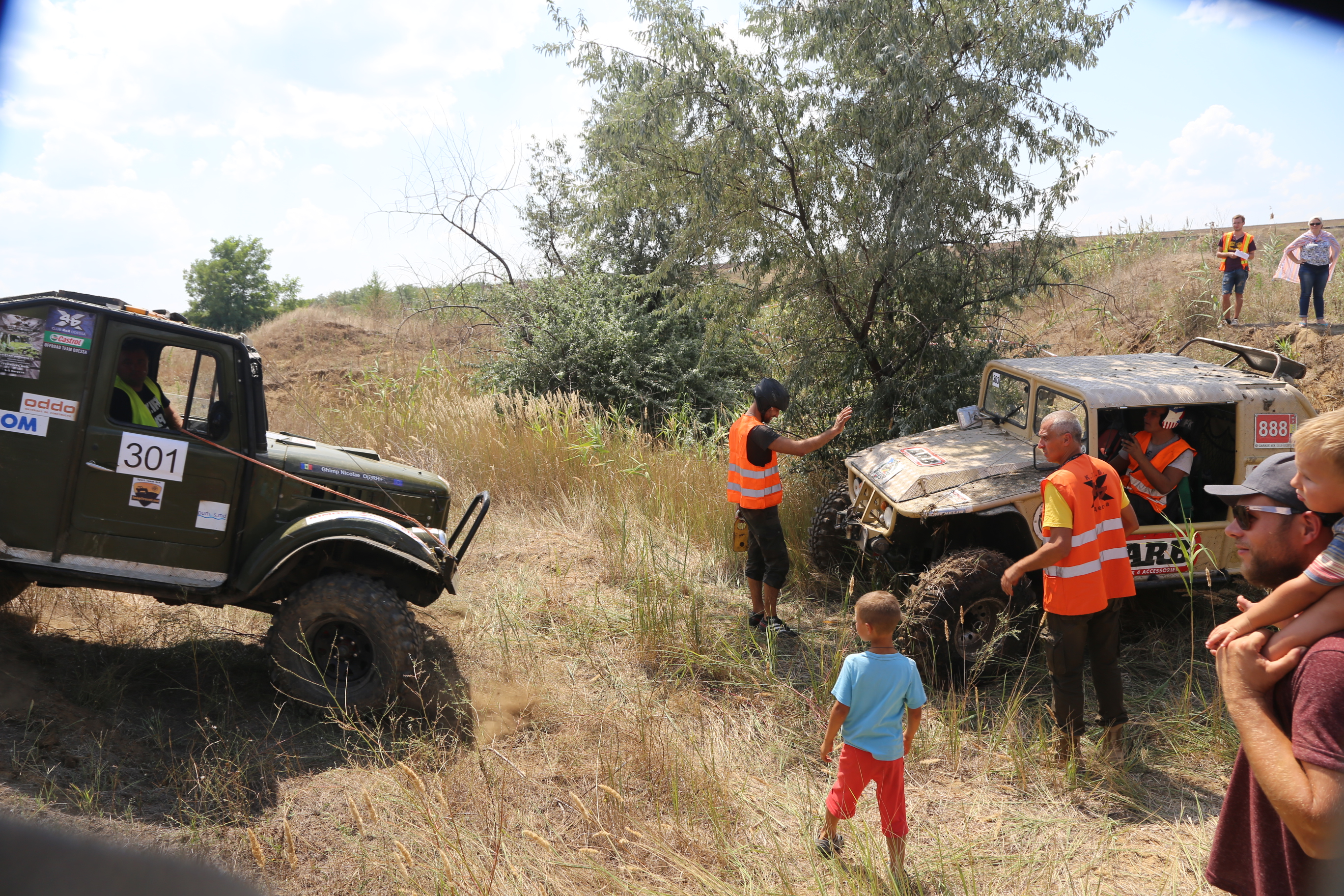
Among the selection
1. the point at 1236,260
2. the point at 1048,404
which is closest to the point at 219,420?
the point at 1048,404

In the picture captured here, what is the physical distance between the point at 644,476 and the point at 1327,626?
6881 mm

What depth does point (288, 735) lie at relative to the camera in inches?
164

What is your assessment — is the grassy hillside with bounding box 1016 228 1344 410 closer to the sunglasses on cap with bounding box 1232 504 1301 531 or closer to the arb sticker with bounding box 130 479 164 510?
the sunglasses on cap with bounding box 1232 504 1301 531

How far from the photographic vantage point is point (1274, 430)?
17.7 feet

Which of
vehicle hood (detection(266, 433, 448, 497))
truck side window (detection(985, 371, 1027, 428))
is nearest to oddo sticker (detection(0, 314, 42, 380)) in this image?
vehicle hood (detection(266, 433, 448, 497))

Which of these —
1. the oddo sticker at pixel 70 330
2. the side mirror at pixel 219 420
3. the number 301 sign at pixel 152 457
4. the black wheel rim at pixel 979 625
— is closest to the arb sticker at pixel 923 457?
the black wheel rim at pixel 979 625

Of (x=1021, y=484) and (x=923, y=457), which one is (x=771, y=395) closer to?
(x=923, y=457)

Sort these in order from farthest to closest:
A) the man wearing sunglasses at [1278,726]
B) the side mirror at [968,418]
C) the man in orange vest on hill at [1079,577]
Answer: the side mirror at [968,418], the man in orange vest on hill at [1079,577], the man wearing sunglasses at [1278,726]

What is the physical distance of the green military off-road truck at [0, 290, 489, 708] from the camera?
4.19 metres

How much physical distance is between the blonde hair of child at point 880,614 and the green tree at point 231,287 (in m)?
25.5

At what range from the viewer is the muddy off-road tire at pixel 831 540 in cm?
657

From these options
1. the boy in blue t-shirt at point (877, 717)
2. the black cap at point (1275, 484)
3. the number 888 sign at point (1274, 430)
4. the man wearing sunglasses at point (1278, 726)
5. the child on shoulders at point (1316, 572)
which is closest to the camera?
the man wearing sunglasses at point (1278, 726)

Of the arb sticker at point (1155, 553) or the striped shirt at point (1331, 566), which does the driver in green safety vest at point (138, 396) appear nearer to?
the striped shirt at point (1331, 566)

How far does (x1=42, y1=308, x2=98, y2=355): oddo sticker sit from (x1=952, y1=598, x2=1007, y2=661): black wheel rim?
510 cm
